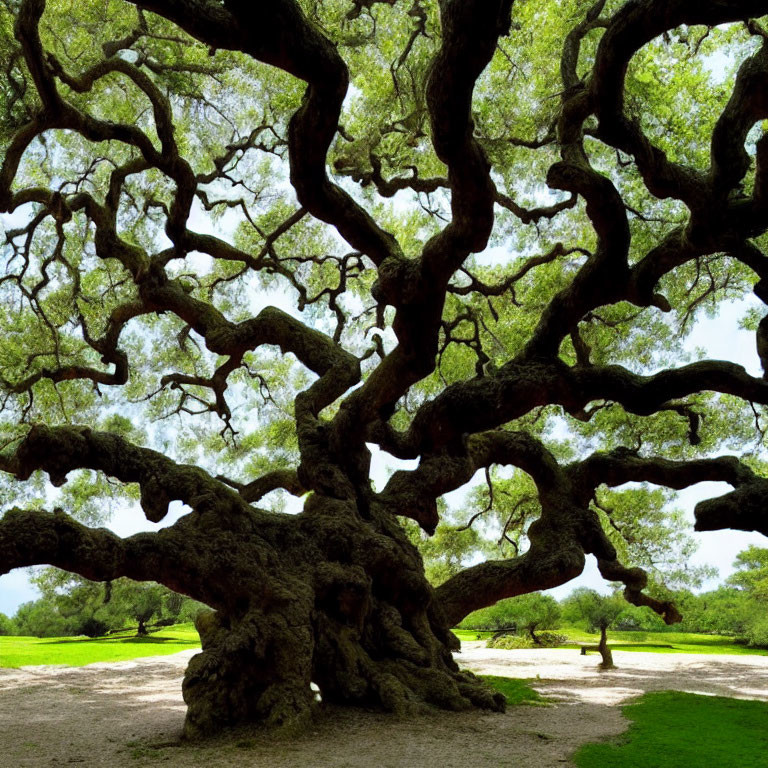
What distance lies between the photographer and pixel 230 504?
6.82 meters

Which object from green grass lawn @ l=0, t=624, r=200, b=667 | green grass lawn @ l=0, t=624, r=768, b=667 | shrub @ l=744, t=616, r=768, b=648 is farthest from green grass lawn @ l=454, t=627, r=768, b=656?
green grass lawn @ l=0, t=624, r=200, b=667

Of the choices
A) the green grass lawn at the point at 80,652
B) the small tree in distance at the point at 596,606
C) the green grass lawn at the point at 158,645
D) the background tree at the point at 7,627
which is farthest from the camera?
the background tree at the point at 7,627

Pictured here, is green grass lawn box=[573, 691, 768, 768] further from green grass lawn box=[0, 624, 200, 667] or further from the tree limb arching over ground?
green grass lawn box=[0, 624, 200, 667]

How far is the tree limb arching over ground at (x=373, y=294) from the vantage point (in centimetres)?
575

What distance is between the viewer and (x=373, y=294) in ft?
21.6

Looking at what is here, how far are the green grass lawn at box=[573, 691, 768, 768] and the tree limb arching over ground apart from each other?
1.60m

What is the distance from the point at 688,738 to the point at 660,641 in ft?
69.6

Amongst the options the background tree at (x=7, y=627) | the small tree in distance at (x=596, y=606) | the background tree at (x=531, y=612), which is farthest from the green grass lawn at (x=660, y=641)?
the background tree at (x=7, y=627)

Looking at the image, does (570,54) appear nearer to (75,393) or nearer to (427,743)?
(427,743)

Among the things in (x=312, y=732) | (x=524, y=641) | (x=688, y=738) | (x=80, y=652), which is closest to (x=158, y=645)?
(x=80, y=652)

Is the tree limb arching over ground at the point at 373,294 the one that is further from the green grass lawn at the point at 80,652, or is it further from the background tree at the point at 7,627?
the background tree at the point at 7,627

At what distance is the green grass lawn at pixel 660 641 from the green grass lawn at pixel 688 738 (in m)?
13.3

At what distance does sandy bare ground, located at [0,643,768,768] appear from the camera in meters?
4.62

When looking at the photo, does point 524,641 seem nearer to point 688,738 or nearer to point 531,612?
point 531,612
